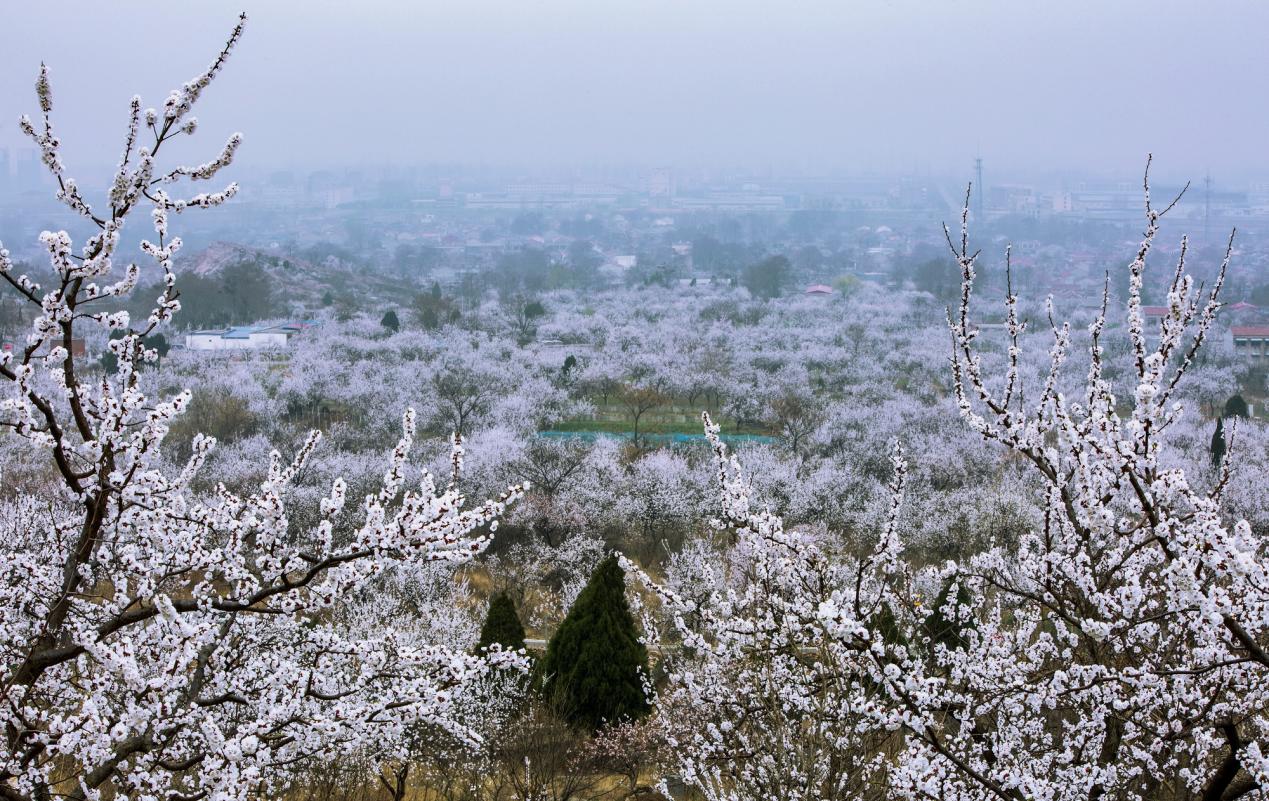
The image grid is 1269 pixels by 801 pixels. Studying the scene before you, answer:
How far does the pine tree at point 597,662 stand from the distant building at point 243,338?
41.2 meters

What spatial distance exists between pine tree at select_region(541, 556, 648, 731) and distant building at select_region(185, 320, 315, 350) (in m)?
41.2

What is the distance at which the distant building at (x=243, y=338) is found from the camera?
5031cm

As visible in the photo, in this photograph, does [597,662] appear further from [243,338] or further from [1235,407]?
[243,338]

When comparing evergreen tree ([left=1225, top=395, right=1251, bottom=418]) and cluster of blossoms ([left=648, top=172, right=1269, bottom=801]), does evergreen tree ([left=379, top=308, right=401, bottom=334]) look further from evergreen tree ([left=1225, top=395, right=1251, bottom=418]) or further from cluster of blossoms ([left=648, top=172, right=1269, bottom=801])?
cluster of blossoms ([left=648, top=172, right=1269, bottom=801])

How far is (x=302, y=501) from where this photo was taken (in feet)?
71.5

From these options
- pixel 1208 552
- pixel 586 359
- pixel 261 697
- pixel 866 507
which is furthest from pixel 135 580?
pixel 586 359

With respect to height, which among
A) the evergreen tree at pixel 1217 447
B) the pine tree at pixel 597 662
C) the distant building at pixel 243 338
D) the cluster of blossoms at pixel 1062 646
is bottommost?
the distant building at pixel 243 338

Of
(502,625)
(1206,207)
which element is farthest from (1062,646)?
(1206,207)

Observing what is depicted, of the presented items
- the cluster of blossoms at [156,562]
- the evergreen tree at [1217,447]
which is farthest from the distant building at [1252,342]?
the cluster of blossoms at [156,562]

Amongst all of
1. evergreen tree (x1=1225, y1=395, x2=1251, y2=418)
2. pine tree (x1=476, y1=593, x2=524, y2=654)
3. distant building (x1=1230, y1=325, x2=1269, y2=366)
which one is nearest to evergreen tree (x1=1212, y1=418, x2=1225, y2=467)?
evergreen tree (x1=1225, y1=395, x2=1251, y2=418)

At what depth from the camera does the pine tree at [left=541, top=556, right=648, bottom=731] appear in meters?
11.6

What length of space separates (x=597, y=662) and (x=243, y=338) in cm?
4479

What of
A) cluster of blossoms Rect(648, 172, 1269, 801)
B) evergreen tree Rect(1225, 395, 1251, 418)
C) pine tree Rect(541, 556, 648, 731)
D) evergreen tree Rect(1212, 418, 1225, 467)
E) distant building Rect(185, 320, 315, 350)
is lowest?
distant building Rect(185, 320, 315, 350)

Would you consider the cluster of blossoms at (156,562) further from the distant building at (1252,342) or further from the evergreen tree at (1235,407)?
the distant building at (1252,342)
